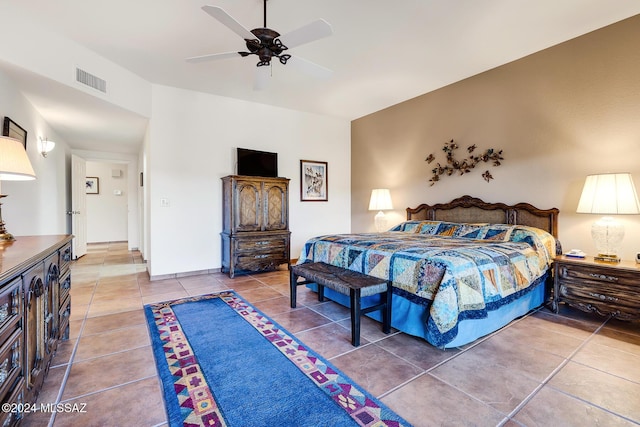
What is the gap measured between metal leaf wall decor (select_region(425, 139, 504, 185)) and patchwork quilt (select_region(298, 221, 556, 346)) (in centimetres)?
99

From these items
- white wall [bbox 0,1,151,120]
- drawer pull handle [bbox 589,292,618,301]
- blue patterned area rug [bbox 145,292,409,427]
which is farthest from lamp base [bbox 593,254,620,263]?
white wall [bbox 0,1,151,120]

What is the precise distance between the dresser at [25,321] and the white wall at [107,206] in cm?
735

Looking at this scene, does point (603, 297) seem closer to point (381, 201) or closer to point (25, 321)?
point (381, 201)

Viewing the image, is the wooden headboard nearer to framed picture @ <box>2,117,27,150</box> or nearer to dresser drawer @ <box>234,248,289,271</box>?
dresser drawer @ <box>234,248,289,271</box>

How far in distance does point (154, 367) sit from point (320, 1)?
316cm

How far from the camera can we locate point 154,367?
6.62 feet

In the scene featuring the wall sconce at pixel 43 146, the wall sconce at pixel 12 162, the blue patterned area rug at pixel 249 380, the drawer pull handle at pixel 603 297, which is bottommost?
the blue patterned area rug at pixel 249 380

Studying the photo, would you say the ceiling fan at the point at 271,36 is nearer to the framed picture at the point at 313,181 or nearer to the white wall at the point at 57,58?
the white wall at the point at 57,58

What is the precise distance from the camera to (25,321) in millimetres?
1373

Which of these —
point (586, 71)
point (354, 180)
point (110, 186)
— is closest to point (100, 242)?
point (110, 186)

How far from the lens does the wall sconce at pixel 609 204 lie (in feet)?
8.64

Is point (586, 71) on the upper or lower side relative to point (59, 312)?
upper

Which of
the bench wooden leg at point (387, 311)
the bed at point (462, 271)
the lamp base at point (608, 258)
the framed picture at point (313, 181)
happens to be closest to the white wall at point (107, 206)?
the framed picture at point (313, 181)

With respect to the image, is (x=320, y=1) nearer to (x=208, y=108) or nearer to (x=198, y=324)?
(x=208, y=108)
